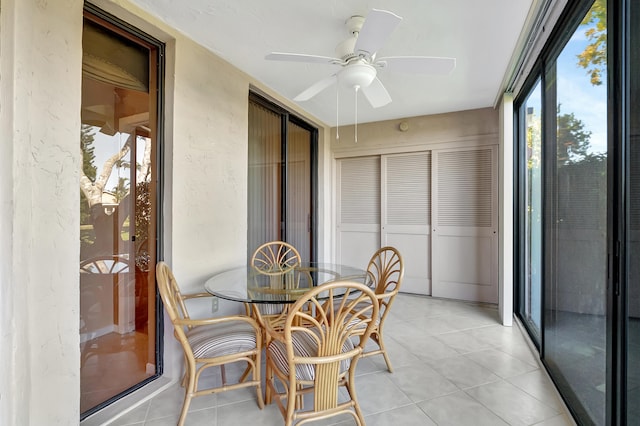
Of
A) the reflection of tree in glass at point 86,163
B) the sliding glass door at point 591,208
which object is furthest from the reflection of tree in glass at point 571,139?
the reflection of tree in glass at point 86,163

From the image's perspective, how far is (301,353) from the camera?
5.11ft

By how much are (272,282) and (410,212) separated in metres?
2.75

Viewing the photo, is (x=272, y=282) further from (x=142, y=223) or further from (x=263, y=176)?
(x=263, y=176)

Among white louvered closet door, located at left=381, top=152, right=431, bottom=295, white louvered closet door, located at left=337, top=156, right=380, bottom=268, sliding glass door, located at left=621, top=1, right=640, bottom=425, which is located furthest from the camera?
white louvered closet door, located at left=337, top=156, right=380, bottom=268

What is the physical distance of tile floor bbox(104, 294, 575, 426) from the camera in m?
1.74

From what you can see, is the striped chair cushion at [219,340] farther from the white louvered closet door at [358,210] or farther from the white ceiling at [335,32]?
the white louvered closet door at [358,210]

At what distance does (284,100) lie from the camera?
3480 mm

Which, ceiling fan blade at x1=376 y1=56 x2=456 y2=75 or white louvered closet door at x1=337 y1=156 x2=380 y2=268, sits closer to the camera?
ceiling fan blade at x1=376 y1=56 x2=456 y2=75

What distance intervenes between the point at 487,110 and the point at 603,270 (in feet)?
9.77

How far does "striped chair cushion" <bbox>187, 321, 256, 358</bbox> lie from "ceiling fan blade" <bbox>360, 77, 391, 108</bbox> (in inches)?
69.2

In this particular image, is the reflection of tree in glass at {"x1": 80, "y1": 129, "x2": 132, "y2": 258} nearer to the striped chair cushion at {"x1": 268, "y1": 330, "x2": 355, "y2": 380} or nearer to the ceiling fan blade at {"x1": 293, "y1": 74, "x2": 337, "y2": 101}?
the striped chair cushion at {"x1": 268, "y1": 330, "x2": 355, "y2": 380}

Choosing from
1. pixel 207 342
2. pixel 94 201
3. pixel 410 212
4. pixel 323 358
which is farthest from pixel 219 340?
pixel 410 212

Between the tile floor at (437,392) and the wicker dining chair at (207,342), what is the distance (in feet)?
0.55

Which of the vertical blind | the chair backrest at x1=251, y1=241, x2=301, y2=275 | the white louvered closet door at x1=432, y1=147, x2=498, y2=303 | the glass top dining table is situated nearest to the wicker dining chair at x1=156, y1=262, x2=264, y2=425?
the glass top dining table
